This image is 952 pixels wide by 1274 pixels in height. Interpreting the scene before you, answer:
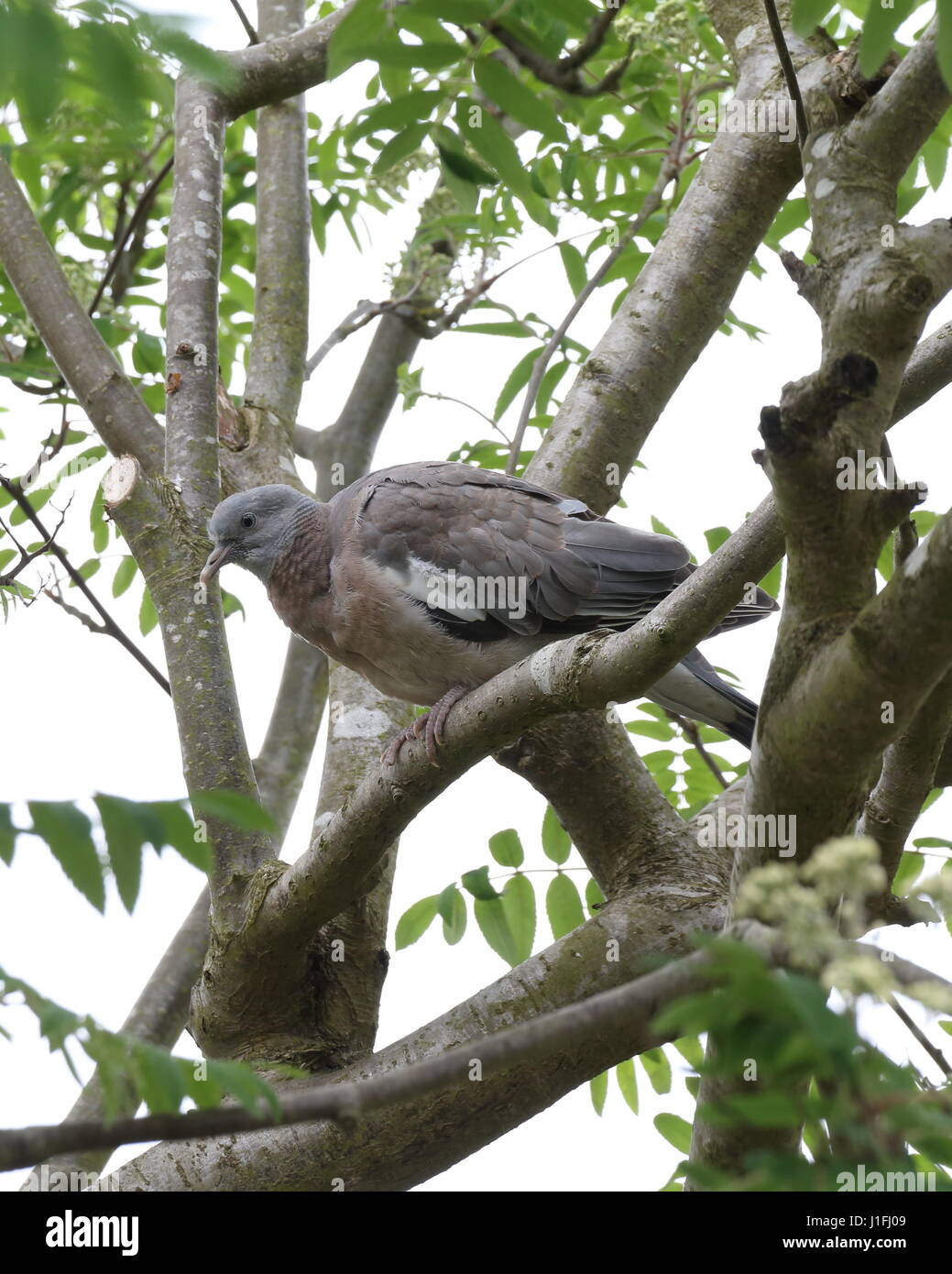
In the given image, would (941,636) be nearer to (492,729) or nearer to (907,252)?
(907,252)

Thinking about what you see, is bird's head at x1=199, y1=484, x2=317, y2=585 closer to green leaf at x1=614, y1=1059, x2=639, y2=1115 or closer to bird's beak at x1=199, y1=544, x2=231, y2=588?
bird's beak at x1=199, y1=544, x2=231, y2=588

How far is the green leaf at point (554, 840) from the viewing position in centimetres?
502

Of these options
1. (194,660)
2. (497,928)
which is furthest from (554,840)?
(194,660)

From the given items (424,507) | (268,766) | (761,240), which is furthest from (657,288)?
(268,766)

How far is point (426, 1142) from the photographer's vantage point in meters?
3.76

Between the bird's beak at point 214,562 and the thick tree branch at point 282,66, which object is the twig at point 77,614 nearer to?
the bird's beak at point 214,562

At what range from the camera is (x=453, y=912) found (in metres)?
4.38

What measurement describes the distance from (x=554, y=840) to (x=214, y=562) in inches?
69.3

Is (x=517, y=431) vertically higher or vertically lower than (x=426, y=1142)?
higher

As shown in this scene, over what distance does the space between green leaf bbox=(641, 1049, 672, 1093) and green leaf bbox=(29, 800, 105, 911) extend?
3.35 meters

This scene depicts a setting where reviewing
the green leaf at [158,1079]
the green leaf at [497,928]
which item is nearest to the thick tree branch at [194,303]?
the green leaf at [497,928]

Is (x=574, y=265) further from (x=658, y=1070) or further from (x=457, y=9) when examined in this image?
(x=658, y=1070)
